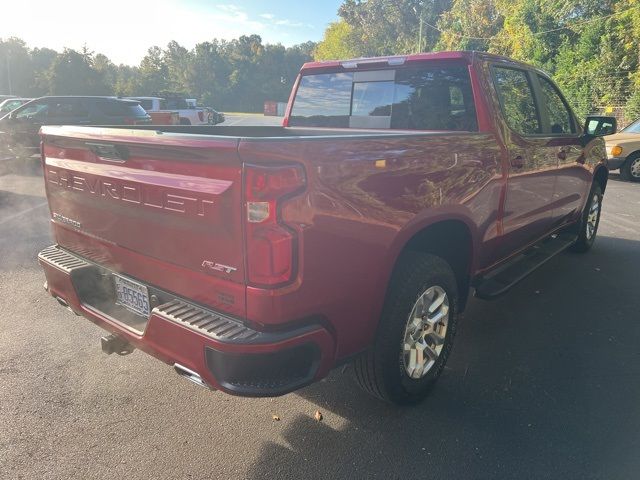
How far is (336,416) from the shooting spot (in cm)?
285

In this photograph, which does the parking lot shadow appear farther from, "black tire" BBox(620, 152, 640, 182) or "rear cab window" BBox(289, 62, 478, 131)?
"black tire" BBox(620, 152, 640, 182)

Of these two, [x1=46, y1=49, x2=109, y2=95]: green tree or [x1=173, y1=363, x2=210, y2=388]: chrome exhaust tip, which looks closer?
[x1=173, y1=363, x2=210, y2=388]: chrome exhaust tip

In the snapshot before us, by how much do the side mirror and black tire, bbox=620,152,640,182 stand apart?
26.6ft

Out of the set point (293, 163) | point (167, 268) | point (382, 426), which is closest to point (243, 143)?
point (293, 163)

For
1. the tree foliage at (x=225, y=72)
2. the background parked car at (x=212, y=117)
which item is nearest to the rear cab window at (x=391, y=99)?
the background parked car at (x=212, y=117)

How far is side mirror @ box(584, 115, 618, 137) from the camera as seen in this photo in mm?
5121

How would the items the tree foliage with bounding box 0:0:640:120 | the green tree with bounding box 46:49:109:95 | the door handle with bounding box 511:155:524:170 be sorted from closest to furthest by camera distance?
the door handle with bounding box 511:155:524:170, the tree foliage with bounding box 0:0:640:120, the green tree with bounding box 46:49:109:95

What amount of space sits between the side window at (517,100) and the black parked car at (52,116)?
11.5 metres

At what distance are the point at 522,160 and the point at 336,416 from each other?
7.41ft

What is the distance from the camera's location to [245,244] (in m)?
1.97

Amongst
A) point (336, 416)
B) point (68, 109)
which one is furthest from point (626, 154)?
point (68, 109)

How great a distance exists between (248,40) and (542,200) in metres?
107

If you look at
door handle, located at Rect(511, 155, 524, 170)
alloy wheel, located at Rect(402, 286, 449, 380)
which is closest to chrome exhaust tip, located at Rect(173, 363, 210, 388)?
alloy wheel, located at Rect(402, 286, 449, 380)

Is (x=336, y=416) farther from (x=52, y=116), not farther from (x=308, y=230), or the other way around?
(x=52, y=116)
